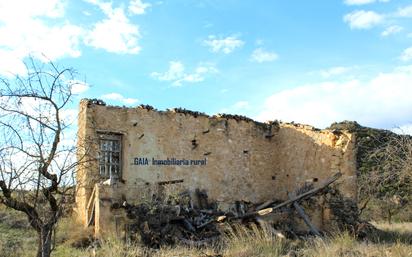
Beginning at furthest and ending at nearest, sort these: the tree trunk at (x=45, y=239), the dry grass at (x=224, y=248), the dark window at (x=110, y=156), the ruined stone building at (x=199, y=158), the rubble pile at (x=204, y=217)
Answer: the dark window at (x=110, y=156)
the ruined stone building at (x=199, y=158)
the rubble pile at (x=204, y=217)
the dry grass at (x=224, y=248)
the tree trunk at (x=45, y=239)

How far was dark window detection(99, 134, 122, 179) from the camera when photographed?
52.1ft

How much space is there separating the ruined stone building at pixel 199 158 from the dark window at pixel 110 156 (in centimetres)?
3

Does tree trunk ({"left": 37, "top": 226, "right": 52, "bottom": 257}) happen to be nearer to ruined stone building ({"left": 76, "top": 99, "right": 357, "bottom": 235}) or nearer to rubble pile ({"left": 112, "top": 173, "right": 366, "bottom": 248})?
rubble pile ({"left": 112, "top": 173, "right": 366, "bottom": 248})

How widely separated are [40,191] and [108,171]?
779cm

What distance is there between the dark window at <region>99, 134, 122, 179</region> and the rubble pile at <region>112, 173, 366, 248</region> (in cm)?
180

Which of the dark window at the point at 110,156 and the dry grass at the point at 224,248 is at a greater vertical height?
the dark window at the point at 110,156

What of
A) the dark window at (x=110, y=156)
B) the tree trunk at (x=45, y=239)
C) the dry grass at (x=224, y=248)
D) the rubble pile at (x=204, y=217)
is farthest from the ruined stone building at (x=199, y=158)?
the tree trunk at (x=45, y=239)

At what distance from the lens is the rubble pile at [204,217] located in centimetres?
1317

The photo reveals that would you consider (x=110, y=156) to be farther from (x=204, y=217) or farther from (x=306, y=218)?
(x=306, y=218)

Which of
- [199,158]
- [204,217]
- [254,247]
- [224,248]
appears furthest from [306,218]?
[254,247]

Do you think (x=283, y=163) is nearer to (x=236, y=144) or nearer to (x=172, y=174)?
(x=236, y=144)

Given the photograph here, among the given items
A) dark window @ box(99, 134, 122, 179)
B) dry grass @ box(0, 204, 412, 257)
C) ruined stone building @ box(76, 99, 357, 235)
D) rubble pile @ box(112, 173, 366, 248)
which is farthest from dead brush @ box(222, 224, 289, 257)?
dark window @ box(99, 134, 122, 179)

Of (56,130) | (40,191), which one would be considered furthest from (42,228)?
(56,130)

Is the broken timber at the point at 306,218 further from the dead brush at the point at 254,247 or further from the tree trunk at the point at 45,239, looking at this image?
the tree trunk at the point at 45,239
